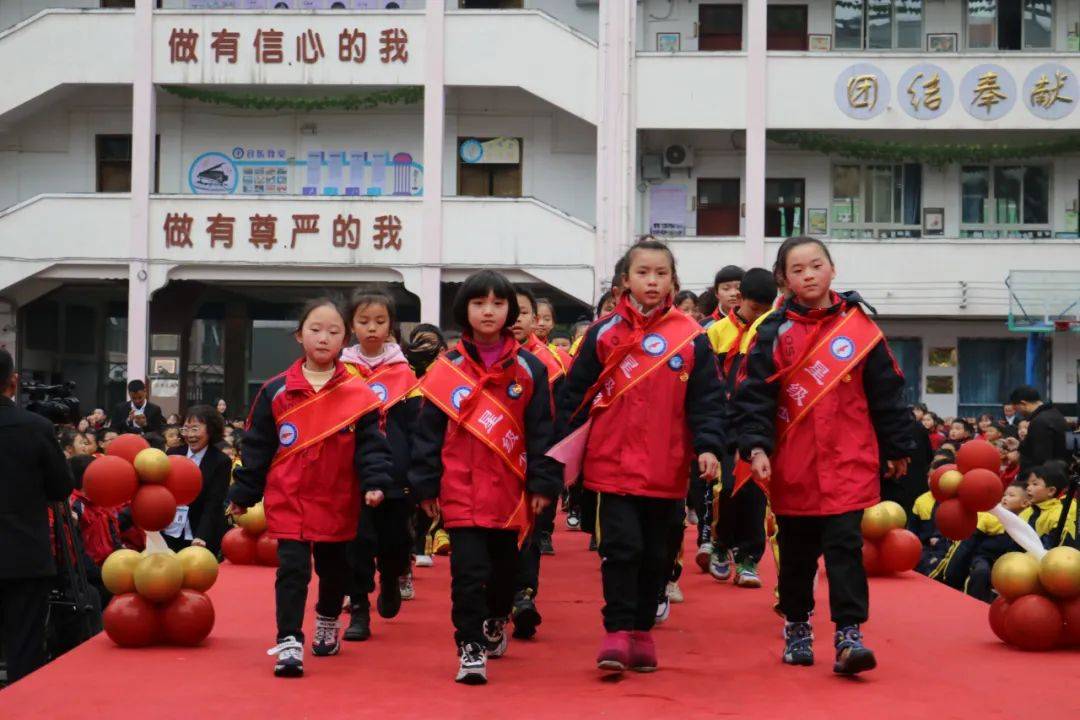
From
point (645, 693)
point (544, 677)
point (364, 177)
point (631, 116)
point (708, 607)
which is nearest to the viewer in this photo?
point (645, 693)

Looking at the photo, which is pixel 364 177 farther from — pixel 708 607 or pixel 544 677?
pixel 544 677

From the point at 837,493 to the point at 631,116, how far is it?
19.2m

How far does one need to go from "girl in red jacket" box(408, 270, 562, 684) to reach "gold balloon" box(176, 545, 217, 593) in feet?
5.57

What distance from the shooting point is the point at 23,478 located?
724 cm

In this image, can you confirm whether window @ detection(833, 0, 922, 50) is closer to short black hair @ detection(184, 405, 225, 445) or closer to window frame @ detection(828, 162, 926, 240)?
window frame @ detection(828, 162, 926, 240)

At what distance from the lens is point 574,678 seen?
6.27m

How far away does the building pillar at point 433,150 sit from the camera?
2475 cm

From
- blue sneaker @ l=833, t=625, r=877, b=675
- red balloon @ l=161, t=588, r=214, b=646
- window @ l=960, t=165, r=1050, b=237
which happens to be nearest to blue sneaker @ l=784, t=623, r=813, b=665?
blue sneaker @ l=833, t=625, r=877, b=675

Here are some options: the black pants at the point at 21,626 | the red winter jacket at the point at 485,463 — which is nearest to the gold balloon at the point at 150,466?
the black pants at the point at 21,626

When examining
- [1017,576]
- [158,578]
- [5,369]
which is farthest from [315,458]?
[1017,576]

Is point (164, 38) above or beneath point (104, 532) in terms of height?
above

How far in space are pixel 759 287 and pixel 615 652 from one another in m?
3.11

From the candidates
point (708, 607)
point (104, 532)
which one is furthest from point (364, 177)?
point (708, 607)

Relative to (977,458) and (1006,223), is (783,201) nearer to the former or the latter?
(1006,223)
